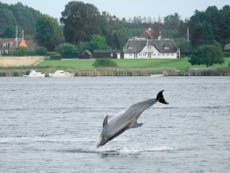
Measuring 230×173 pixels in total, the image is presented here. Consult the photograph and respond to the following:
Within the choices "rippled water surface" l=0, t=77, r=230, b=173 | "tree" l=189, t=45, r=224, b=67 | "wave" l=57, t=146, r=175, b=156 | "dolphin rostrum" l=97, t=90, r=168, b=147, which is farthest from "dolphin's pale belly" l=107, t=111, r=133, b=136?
"tree" l=189, t=45, r=224, b=67

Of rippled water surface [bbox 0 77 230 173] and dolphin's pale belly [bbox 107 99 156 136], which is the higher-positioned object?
dolphin's pale belly [bbox 107 99 156 136]

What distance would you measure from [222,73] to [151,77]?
13.9 meters

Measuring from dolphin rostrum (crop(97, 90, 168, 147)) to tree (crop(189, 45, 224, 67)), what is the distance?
150290mm

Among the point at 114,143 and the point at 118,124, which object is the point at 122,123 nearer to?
the point at 118,124

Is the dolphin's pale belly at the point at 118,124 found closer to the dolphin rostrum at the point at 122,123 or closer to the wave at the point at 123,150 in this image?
the dolphin rostrum at the point at 122,123

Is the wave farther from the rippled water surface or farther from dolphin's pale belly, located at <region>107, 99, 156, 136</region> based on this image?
dolphin's pale belly, located at <region>107, 99, 156, 136</region>

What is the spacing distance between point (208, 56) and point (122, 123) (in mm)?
153378

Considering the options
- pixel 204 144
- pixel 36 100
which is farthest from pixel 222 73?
pixel 204 144

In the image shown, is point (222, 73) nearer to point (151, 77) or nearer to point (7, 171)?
point (151, 77)

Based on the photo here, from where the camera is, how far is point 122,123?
143 ft

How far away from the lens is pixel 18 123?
64.4 m

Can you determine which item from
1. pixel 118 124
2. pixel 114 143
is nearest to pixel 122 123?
pixel 118 124

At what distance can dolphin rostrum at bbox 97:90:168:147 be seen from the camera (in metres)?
43.2

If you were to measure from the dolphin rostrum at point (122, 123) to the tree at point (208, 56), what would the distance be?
150290mm
